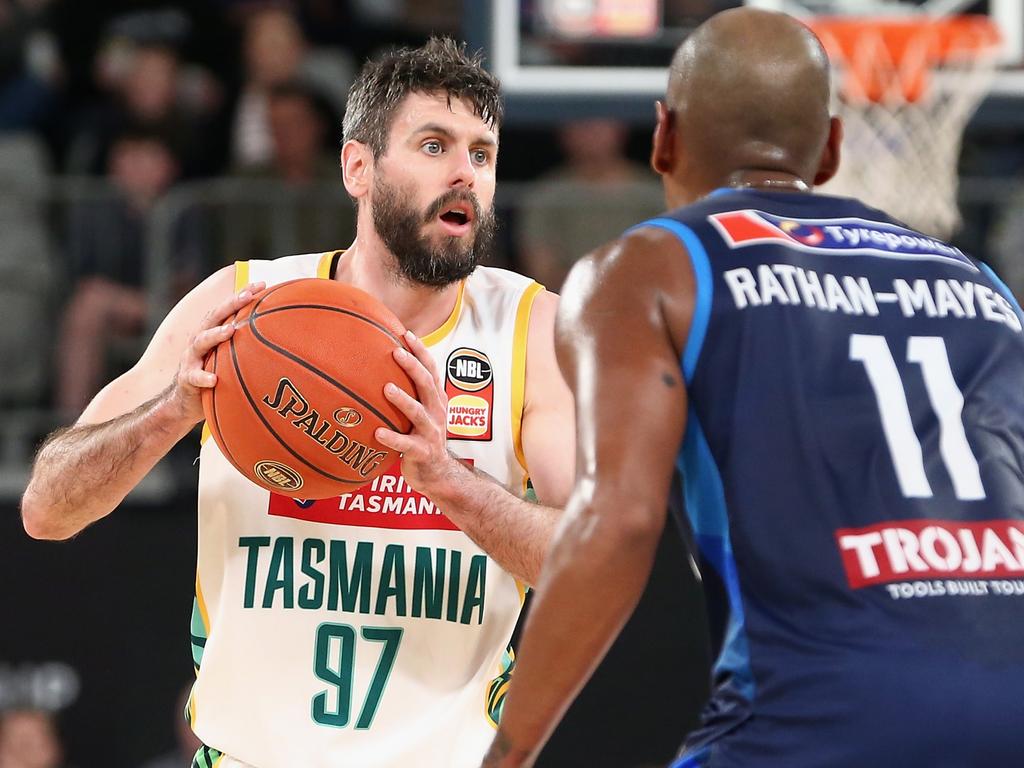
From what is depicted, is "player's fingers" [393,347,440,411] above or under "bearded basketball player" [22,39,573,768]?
above

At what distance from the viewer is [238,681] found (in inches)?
154

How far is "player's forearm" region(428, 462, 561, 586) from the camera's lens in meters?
3.58

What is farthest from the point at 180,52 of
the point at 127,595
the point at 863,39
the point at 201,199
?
the point at 863,39

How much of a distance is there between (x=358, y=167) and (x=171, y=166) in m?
5.26

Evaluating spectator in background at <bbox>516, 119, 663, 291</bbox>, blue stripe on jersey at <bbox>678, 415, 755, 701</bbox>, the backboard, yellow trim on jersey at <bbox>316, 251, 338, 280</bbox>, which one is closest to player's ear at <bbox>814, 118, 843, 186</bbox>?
blue stripe on jersey at <bbox>678, 415, 755, 701</bbox>

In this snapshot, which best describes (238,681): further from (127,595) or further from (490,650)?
(127,595)

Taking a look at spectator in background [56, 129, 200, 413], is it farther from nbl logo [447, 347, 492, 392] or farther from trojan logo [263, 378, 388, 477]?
trojan logo [263, 378, 388, 477]

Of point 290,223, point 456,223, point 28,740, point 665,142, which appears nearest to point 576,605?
point 665,142

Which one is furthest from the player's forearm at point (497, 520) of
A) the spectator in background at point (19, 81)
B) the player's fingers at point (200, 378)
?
the spectator in background at point (19, 81)

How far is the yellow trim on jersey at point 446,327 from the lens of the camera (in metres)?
4.12

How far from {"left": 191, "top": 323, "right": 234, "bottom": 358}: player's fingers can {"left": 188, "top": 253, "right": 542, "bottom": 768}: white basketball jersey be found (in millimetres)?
537

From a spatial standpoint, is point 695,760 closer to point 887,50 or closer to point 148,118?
point 887,50

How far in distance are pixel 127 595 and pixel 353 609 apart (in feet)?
14.1

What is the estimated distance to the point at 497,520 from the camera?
3631mm
